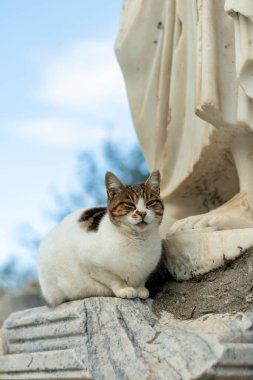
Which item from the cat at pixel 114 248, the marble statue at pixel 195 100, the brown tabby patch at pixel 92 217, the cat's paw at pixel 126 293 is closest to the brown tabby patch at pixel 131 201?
the cat at pixel 114 248

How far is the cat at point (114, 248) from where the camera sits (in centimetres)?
307

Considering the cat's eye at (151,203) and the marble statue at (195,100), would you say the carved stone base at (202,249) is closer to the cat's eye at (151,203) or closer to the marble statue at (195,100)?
the marble statue at (195,100)

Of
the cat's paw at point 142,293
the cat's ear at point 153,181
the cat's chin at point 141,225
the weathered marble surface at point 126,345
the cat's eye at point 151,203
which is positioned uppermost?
the cat's ear at point 153,181

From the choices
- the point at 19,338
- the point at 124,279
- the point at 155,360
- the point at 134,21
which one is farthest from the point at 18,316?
the point at 134,21

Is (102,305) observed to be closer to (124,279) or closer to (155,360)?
(124,279)

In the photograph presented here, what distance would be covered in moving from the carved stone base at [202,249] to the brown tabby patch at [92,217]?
291mm

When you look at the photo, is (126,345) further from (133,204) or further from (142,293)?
(133,204)

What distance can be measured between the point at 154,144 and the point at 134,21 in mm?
606

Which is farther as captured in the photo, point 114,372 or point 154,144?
point 154,144

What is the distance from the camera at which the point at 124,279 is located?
316 centimetres

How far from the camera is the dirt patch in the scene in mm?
3041

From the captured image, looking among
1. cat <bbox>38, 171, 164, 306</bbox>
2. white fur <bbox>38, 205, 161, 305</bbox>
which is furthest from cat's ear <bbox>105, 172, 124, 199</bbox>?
white fur <bbox>38, 205, 161, 305</bbox>

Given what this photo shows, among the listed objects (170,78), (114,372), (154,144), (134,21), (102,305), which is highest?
(134,21)

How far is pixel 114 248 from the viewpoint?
3.11 meters
